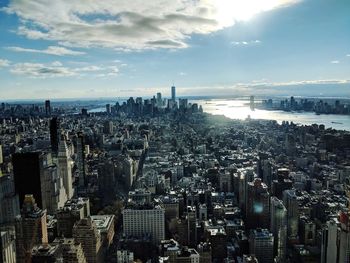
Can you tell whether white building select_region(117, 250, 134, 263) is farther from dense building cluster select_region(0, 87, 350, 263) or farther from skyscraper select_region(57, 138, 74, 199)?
skyscraper select_region(57, 138, 74, 199)

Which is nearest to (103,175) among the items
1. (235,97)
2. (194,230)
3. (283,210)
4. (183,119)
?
(194,230)

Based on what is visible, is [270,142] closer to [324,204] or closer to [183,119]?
[324,204]

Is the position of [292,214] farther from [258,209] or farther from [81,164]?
[81,164]

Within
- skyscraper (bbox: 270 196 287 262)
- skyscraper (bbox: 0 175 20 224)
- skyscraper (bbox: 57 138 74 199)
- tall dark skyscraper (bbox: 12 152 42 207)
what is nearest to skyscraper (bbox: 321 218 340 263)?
skyscraper (bbox: 270 196 287 262)

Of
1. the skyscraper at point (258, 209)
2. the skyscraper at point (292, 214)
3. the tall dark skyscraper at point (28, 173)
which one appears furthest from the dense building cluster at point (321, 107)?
the tall dark skyscraper at point (28, 173)

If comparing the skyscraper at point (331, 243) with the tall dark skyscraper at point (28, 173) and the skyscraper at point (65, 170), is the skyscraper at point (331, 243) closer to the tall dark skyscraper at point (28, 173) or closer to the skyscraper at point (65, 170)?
the tall dark skyscraper at point (28, 173)
